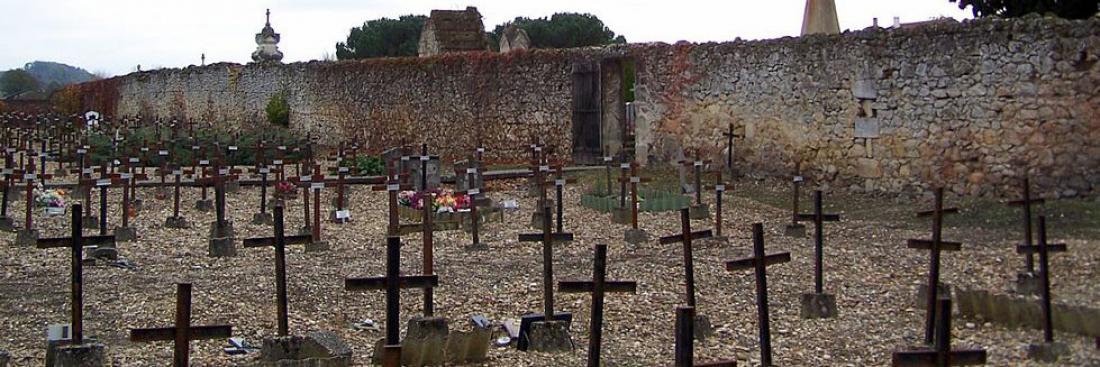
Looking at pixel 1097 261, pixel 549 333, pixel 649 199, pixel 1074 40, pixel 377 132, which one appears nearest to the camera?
pixel 549 333

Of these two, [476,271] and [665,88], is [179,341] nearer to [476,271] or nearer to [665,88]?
[476,271]

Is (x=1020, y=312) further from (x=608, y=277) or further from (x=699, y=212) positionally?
(x=699, y=212)

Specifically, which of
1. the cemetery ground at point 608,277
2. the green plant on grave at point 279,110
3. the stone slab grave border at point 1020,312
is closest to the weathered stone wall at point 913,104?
the cemetery ground at point 608,277

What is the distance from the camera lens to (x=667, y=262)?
36.9 ft

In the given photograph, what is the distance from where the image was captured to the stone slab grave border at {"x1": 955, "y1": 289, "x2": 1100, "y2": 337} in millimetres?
7230

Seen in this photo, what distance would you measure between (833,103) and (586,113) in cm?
574

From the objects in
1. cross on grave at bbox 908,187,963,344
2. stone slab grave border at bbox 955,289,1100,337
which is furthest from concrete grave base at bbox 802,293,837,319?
stone slab grave border at bbox 955,289,1100,337

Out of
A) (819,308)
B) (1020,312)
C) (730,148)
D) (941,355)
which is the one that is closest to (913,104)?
(730,148)

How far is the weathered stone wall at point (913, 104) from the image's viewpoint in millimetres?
14016

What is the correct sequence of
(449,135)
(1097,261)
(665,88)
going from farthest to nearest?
1. (449,135)
2. (665,88)
3. (1097,261)

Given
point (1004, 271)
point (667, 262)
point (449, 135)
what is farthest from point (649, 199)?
point (449, 135)

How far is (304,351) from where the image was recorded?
7277 mm

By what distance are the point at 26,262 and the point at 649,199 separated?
700 centimetres

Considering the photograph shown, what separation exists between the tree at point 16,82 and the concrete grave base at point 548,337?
66365mm
